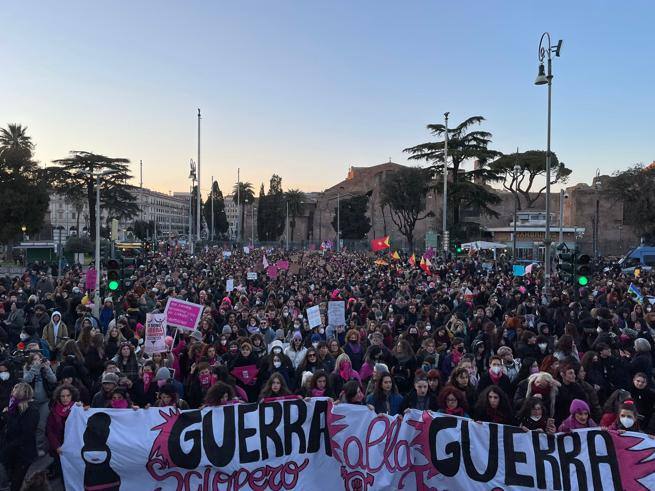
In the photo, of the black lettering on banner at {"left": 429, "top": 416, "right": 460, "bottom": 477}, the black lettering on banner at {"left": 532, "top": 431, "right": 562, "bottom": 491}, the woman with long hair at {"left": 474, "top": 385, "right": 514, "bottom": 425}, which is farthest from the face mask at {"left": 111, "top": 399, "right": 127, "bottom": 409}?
the black lettering on banner at {"left": 532, "top": 431, "right": 562, "bottom": 491}

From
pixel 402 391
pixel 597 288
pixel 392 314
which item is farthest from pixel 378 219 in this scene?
pixel 402 391

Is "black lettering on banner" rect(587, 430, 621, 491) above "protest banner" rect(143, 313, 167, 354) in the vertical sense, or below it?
below

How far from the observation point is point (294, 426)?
5453 mm

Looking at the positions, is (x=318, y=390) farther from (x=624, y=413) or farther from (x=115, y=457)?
(x=624, y=413)

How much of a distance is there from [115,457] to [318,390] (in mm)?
2281

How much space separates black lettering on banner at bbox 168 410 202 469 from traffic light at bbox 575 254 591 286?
902 cm

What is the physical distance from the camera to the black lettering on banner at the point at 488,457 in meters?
4.99

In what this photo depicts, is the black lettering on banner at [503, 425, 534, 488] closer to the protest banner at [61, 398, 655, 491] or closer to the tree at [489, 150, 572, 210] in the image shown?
the protest banner at [61, 398, 655, 491]

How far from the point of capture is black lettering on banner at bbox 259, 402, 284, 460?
5320mm

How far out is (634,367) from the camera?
7.41 metres

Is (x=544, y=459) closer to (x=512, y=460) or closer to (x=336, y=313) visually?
(x=512, y=460)

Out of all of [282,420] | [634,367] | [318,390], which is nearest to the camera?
[282,420]

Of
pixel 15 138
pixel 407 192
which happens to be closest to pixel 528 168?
pixel 407 192

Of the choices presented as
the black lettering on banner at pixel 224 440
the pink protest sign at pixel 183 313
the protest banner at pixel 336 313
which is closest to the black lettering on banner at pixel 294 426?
the black lettering on banner at pixel 224 440
